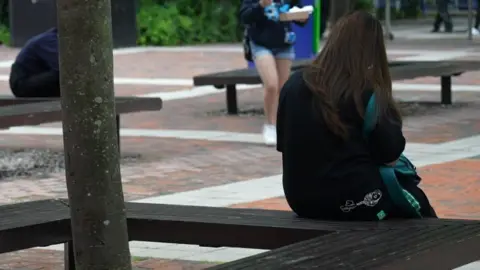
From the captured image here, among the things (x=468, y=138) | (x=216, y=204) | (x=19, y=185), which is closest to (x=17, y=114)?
(x=19, y=185)

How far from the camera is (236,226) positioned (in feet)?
15.8

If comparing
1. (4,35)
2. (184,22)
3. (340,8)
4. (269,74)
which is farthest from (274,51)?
(4,35)

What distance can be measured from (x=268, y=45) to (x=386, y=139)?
5.84 m

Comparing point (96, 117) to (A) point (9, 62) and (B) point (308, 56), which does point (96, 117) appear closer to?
(B) point (308, 56)

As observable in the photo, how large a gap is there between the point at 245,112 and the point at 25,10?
12395 millimetres

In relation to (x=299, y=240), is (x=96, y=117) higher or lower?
higher

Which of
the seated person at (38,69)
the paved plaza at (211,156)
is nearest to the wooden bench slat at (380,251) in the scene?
the paved plaza at (211,156)

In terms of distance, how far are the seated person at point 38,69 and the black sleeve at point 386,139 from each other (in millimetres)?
6020

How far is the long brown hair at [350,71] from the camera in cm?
483

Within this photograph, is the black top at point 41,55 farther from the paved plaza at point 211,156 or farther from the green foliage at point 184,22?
the green foliage at point 184,22

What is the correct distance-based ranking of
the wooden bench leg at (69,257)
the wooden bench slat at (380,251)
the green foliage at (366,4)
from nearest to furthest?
the wooden bench slat at (380,251) < the wooden bench leg at (69,257) < the green foliage at (366,4)

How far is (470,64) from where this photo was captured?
45.6 feet

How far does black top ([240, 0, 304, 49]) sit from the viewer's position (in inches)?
416

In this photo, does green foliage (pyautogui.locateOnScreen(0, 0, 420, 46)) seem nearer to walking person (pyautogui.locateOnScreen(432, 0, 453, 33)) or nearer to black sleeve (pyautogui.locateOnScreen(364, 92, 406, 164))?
walking person (pyautogui.locateOnScreen(432, 0, 453, 33))
